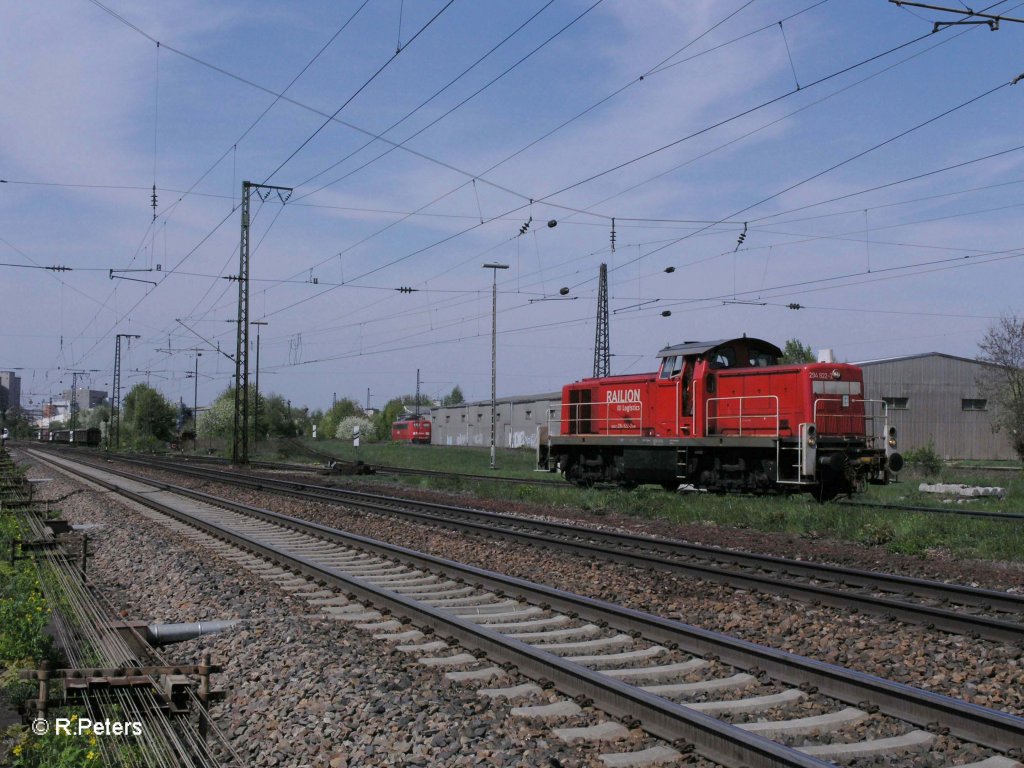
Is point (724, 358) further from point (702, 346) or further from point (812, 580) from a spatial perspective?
point (812, 580)

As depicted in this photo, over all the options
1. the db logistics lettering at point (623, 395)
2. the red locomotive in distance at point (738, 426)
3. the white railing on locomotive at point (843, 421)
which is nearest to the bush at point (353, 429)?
the db logistics lettering at point (623, 395)

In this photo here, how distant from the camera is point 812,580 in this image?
10.1 meters

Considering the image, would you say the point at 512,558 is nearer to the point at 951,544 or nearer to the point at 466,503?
the point at 951,544

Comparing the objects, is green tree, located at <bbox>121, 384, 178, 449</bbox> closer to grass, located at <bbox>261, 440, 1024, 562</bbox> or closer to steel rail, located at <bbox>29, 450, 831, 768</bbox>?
grass, located at <bbox>261, 440, 1024, 562</bbox>

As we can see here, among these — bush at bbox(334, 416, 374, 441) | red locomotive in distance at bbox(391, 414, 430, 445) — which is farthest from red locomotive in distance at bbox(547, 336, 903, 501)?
bush at bbox(334, 416, 374, 441)

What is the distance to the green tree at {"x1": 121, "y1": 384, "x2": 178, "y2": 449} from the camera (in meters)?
89.7

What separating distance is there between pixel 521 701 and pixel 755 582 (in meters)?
4.65

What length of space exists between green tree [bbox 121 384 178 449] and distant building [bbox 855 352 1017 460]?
65.8 meters

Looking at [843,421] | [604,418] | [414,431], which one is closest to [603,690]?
[843,421]

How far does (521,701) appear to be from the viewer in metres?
5.60

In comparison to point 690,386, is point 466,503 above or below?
below

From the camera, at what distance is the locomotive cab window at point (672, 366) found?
19.6m

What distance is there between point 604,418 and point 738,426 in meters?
4.38

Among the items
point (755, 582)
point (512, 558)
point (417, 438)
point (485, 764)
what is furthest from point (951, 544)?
point (417, 438)
